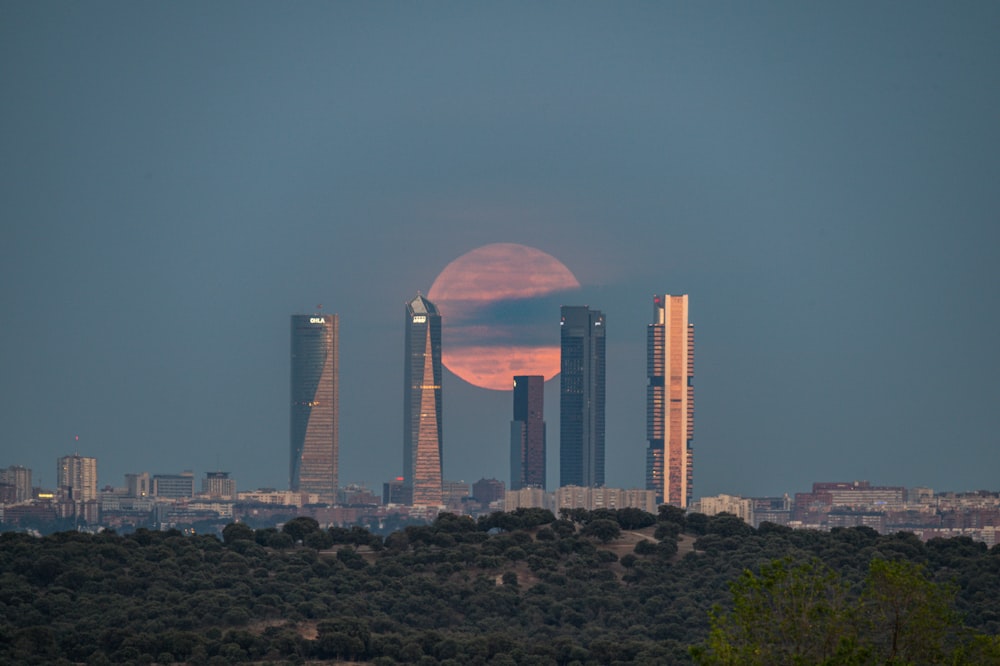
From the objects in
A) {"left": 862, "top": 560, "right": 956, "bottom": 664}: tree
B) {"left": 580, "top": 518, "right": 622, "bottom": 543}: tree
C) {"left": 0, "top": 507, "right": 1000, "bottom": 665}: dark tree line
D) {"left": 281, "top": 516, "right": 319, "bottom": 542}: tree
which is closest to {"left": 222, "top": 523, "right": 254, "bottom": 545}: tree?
{"left": 0, "top": 507, "right": 1000, "bottom": 665}: dark tree line

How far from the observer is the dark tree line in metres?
61.0

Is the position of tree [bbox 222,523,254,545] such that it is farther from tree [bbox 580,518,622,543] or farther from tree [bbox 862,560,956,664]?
tree [bbox 862,560,956,664]

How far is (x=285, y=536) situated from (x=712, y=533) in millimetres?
21467

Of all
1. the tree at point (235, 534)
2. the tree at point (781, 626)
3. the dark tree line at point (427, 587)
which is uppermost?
the tree at point (781, 626)

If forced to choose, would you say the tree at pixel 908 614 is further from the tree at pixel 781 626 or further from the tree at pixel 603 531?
the tree at pixel 603 531

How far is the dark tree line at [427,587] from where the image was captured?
60969mm

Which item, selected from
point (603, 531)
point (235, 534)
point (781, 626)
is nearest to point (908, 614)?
point (781, 626)

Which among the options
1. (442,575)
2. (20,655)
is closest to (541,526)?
(442,575)

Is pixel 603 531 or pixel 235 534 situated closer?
pixel 603 531

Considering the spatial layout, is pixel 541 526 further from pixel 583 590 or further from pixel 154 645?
pixel 154 645

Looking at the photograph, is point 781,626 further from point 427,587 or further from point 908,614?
point 427,587

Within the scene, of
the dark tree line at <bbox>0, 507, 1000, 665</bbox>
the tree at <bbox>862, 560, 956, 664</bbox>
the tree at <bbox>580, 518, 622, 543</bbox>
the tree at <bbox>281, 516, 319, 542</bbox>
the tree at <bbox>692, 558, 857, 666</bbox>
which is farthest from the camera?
the tree at <bbox>281, 516, 319, 542</bbox>

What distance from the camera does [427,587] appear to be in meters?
72.8

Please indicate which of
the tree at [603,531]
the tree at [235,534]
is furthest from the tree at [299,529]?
the tree at [603,531]
